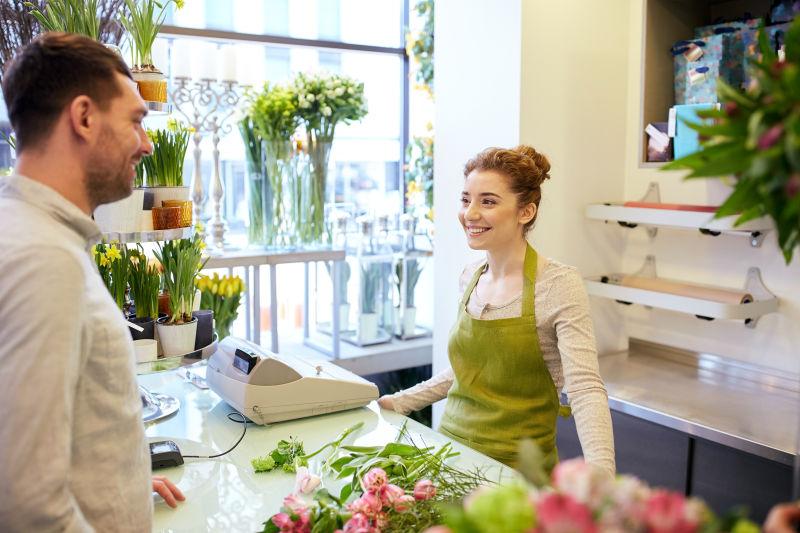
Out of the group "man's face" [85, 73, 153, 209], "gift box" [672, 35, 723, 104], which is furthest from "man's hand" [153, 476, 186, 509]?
"gift box" [672, 35, 723, 104]

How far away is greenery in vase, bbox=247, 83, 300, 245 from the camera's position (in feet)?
11.3

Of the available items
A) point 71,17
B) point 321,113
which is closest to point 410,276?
point 321,113

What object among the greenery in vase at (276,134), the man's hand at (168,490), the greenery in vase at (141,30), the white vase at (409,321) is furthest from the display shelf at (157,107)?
the white vase at (409,321)

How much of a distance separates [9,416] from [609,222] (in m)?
2.49

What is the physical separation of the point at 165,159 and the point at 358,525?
1231mm

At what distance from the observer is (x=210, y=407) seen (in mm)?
2168

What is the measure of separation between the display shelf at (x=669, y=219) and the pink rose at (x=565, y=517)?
192cm

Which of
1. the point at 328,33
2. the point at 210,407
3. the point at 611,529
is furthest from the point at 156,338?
the point at 328,33

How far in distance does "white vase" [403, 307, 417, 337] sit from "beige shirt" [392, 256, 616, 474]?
179 centimetres

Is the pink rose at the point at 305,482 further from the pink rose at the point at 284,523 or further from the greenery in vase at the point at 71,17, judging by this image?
the greenery in vase at the point at 71,17

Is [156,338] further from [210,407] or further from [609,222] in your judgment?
[609,222]

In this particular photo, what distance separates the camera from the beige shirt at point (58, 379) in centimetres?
100

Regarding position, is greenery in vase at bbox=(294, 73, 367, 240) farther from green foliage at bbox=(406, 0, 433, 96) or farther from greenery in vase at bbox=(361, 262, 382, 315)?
green foliage at bbox=(406, 0, 433, 96)

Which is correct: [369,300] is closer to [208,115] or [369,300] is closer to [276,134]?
[276,134]
